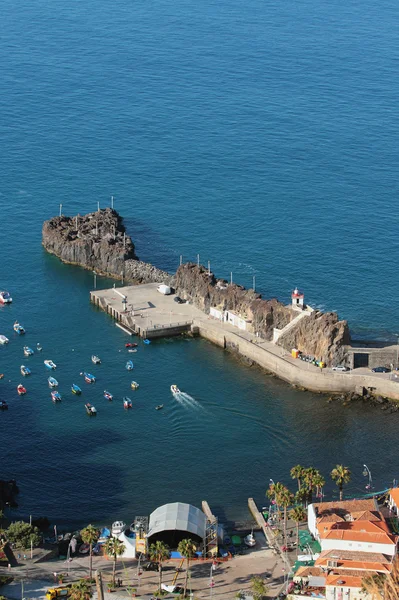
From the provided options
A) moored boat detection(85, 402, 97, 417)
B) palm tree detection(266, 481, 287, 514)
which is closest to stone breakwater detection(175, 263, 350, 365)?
moored boat detection(85, 402, 97, 417)

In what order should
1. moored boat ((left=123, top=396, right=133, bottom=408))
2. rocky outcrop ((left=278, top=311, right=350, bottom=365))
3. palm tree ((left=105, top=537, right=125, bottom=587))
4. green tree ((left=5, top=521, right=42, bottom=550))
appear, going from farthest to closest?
rocky outcrop ((left=278, top=311, right=350, bottom=365)), moored boat ((left=123, top=396, right=133, bottom=408)), green tree ((left=5, top=521, right=42, bottom=550)), palm tree ((left=105, top=537, right=125, bottom=587))

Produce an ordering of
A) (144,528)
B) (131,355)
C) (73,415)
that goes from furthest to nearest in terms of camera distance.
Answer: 1. (131,355)
2. (73,415)
3. (144,528)

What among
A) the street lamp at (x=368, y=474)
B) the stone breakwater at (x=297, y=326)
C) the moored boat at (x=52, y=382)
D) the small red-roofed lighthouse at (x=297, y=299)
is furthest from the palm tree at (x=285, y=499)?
the small red-roofed lighthouse at (x=297, y=299)

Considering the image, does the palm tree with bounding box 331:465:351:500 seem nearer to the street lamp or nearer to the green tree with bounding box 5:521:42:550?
the street lamp

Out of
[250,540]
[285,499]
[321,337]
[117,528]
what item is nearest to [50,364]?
[321,337]

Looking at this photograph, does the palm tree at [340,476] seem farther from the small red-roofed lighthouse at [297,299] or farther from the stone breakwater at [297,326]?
the small red-roofed lighthouse at [297,299]

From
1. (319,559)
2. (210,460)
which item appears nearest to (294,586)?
(319,559)

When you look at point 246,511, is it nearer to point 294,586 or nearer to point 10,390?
point 294,586
